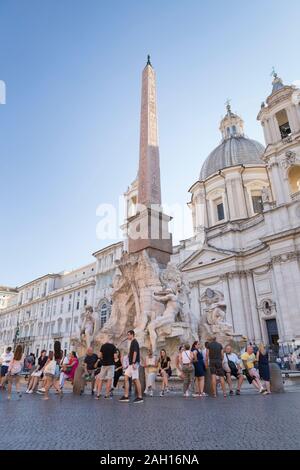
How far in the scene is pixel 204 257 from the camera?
99.2 ft

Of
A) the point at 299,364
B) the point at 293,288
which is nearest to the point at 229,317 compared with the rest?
the point at 293,288

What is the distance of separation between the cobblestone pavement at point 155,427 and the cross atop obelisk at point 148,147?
8419 millimetres

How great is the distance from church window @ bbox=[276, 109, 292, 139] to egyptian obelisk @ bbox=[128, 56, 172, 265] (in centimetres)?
1783

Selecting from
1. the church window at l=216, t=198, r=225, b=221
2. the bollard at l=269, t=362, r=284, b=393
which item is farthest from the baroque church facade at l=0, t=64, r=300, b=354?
the bollard at l=269, t=362, r=284, b=393

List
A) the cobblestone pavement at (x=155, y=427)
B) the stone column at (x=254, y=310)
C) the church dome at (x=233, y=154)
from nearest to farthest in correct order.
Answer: the cobblestone pavement at (x=155, y=427), the stone column at (x=254, y=310), the church dome at (x=233, y=154)

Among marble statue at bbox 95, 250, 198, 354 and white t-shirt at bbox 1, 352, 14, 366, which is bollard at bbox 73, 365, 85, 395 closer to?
white t-shirt at bbox 1, 352, 14, 366

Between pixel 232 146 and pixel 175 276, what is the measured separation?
29906 millimetres

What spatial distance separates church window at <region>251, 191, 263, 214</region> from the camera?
1283 inches

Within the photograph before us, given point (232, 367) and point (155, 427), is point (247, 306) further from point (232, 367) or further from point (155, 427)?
point (155, 427)

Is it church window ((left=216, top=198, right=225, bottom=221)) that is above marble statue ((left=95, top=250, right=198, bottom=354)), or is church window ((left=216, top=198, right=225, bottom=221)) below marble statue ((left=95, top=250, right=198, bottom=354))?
above

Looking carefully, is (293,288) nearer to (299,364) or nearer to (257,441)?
(299,364)

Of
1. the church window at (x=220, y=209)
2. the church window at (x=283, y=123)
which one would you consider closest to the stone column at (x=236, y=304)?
the church window at (x=220, y=209)

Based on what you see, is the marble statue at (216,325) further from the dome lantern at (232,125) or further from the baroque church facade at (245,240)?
the dome lantern at (232,125)

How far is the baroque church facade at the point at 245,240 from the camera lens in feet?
77.7
